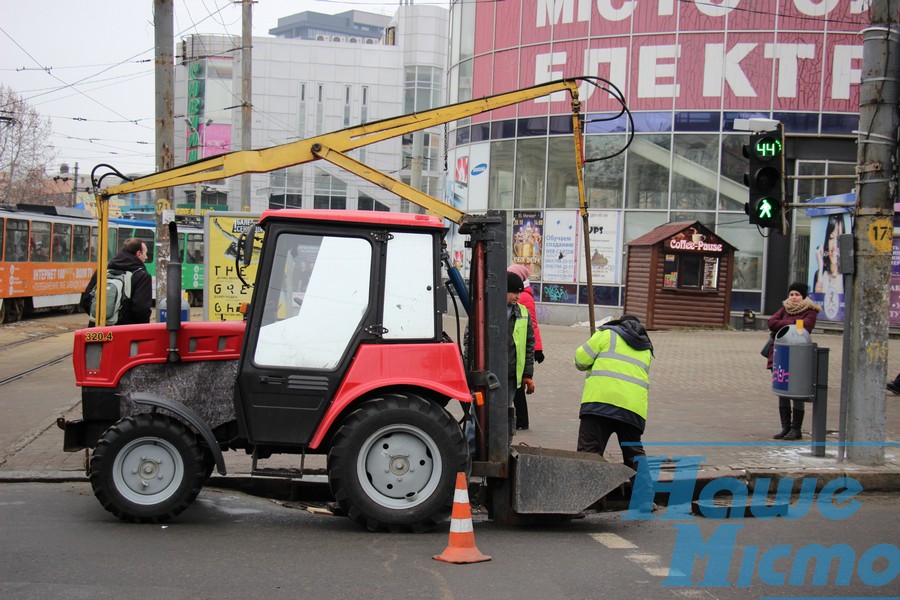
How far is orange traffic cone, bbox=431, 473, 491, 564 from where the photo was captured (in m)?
5.89

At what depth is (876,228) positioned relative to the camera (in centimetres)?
911

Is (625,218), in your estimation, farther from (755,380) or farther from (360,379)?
(360,379)


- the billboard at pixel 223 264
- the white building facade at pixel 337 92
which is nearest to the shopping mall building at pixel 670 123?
the billboard at pixel 223 264

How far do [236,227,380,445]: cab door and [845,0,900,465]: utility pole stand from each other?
5126mm

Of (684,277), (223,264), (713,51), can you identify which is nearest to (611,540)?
(223,264)

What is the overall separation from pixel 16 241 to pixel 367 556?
77.5 ft

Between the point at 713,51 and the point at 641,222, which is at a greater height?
the point at 713,51

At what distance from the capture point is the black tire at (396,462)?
640 centimetres

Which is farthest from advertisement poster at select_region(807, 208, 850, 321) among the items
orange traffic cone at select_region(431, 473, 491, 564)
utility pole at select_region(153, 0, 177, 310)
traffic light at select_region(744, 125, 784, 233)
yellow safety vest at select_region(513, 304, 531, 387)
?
orange traffic cone at select_region(431, 473, 491, 564)

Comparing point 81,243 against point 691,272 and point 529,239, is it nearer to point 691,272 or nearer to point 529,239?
point 529,239

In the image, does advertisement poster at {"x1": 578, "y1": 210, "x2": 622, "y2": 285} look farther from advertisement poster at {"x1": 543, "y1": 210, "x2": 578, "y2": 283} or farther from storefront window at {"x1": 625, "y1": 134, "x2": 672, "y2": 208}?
storefront window at {"x1": 625, "y1": 134, "x2": 672, "y2": 208}

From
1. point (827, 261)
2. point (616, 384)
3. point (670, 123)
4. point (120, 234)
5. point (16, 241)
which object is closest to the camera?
point (616, 384)

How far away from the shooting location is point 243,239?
6402 millimetres

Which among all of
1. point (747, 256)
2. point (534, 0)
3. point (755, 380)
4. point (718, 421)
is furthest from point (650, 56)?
point (718, 421)
